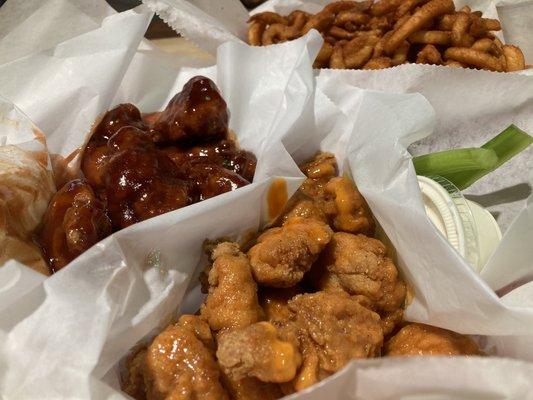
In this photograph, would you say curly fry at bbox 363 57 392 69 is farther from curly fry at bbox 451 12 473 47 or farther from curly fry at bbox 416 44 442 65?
curly fry at bbox 451 12 473 47

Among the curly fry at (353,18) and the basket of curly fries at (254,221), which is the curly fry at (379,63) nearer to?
the basket of curly fries at (254,221)

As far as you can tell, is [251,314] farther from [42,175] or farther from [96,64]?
[96,64]

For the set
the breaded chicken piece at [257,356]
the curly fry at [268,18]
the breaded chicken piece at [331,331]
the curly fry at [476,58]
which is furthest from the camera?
the curly fry at [268,18]

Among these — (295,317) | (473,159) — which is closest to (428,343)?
(295,317)

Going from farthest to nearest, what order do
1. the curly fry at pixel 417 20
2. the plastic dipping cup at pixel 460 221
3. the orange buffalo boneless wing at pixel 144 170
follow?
the curly fry at pixel 417 20 < the plastic dipping cup at pixel 460 221 < the orange buffalo boneless wing at pixel 144 170

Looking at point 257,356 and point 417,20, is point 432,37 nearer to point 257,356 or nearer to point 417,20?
point 417,20

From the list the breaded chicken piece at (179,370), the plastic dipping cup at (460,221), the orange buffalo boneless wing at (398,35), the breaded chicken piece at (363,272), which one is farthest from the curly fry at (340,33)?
the breaded chicken piece at (179,370)

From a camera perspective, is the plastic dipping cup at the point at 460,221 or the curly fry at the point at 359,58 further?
the curly fry at the point at 359,58
